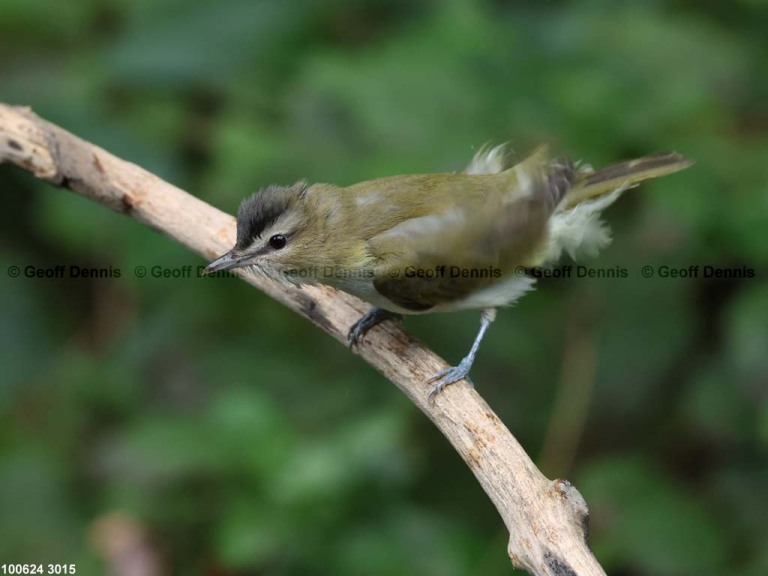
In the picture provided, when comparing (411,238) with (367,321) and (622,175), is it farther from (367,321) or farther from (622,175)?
(622,175)

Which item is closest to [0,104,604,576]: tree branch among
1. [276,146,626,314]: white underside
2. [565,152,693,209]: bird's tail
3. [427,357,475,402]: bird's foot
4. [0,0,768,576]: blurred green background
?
[427,357,475,402]: bird's foot

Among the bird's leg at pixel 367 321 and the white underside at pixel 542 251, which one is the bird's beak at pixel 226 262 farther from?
the bird's leg at pixel 367 321

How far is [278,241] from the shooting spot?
3432 mm

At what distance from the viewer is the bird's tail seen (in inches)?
151

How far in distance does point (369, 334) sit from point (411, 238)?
0.38 m

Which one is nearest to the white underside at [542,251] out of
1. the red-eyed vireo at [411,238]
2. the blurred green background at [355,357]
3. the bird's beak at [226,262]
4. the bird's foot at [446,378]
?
the red-eyed vireo at [411,238]

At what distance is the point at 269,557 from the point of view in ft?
12.1

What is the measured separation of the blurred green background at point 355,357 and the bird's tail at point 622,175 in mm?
132

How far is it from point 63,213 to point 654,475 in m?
3.07

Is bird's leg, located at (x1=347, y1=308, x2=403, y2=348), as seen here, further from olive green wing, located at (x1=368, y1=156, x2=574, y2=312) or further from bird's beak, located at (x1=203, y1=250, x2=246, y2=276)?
bird's beak, located at (x1=203, y1=250, x2=246, y2=276)

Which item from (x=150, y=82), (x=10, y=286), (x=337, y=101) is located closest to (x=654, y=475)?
(x=337, y=101)

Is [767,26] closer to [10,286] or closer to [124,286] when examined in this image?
[124,286]

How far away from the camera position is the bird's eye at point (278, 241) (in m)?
3.41

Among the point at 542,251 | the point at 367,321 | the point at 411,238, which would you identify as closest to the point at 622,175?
the point at 542,251
